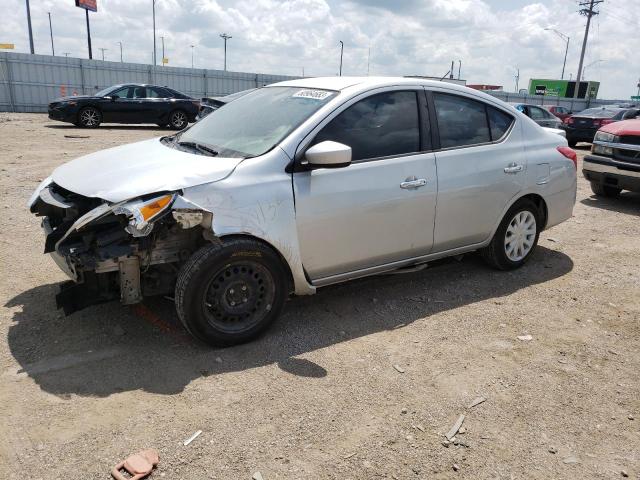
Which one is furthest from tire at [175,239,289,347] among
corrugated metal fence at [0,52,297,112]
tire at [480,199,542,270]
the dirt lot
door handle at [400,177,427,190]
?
corrugated metal fence at [0,52,297,112]

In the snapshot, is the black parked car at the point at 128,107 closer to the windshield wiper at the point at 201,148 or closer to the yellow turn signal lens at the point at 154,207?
the windshield wiper at the point at 201,148

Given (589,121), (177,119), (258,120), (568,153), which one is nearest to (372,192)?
(258,120)

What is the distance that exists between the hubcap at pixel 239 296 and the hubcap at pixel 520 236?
2605mm

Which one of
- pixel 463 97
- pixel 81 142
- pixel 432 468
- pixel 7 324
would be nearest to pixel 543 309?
pixel 463 97

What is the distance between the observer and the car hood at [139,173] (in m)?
3.32

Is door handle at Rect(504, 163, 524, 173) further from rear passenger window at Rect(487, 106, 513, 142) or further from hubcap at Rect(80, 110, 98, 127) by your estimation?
hubcap at Rect(80, 110, 98, 127)

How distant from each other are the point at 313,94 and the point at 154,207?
1601mm

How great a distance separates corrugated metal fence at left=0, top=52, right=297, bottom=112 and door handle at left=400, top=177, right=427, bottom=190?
2545 cm

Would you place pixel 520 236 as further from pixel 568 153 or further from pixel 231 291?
pixel 231 291

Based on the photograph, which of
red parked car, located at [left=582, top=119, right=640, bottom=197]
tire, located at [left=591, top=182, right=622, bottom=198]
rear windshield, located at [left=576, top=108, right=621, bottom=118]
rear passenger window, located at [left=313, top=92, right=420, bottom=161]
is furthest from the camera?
rear windshield, located at [left=576, top=108, right=621, bottom=118]

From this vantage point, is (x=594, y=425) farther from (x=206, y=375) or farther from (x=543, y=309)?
(x=206, y=375)

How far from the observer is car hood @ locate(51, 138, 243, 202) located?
3.32 metres

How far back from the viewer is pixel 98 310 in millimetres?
4109

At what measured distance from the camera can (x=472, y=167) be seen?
15.0ft
